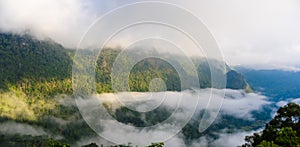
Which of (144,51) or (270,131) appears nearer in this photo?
(144,51)

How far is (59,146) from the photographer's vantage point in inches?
951

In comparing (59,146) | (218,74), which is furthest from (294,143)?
(59,146)

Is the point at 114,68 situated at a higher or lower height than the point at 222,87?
higher

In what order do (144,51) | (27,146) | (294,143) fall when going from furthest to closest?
(27,146) < (144,51) < (294,143)

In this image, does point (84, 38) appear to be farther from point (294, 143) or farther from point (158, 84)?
point (294, 143)

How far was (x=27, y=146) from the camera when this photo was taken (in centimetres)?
19825

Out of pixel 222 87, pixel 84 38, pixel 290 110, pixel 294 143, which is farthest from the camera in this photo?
pixel 290 110

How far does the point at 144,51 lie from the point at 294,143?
40.0ft

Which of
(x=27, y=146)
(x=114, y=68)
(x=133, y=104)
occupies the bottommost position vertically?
(x=27, y=146)

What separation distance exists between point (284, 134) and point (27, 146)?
19934 cm

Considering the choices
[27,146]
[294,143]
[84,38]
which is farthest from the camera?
[27,146]

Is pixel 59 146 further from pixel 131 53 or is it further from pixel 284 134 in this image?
pixel 284 134

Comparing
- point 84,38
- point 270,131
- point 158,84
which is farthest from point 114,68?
point 270,131

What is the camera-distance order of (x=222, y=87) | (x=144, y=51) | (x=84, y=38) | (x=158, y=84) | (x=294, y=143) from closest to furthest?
(x=84, y=38) → (x=222, y=87) → (x=294, y=143) → (x=158, y=84) → (x=144, y=51)
